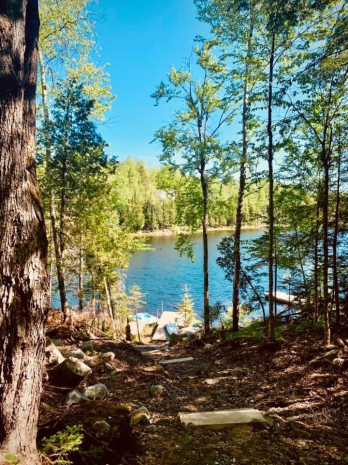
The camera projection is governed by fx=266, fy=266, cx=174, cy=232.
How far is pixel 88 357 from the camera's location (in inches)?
216

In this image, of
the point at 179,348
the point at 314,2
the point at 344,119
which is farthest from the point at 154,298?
the point at 314,2

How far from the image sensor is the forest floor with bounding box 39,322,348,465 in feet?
8.43

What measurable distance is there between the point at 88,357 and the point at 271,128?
657 centimetres

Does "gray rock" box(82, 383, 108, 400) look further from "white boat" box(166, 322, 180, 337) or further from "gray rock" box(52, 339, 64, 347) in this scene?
"white boat" box(166, 322, 180, 337)

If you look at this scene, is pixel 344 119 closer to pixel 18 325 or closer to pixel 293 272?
pixel 18 325

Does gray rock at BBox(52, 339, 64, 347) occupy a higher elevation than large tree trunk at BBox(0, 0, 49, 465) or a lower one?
lower

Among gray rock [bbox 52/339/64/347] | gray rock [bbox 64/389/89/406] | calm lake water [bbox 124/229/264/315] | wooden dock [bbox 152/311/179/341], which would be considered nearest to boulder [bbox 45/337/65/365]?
gray rock [bbox 64/389/89/406]

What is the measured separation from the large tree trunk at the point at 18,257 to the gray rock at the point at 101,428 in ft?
1.94

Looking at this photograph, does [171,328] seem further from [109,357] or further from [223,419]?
[223,419]

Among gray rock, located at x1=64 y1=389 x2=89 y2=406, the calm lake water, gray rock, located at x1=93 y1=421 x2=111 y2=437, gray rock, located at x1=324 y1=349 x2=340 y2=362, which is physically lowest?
the calm lake water

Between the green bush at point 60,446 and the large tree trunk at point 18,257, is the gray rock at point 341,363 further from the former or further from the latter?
the large tree trunk at point 18,257

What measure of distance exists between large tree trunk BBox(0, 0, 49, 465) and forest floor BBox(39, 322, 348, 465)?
0.62 m

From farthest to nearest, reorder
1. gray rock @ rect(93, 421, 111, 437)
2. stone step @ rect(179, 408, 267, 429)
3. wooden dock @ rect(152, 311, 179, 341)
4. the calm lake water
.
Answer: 1. the calm lake water
2. wooden dock @ rect(152, 311, 179, 341)
3. stone step @ rect(179, 408, 267, 429)
4. gray rock @ rect(93, 421, 111, 437)

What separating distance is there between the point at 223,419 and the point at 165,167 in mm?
10044
